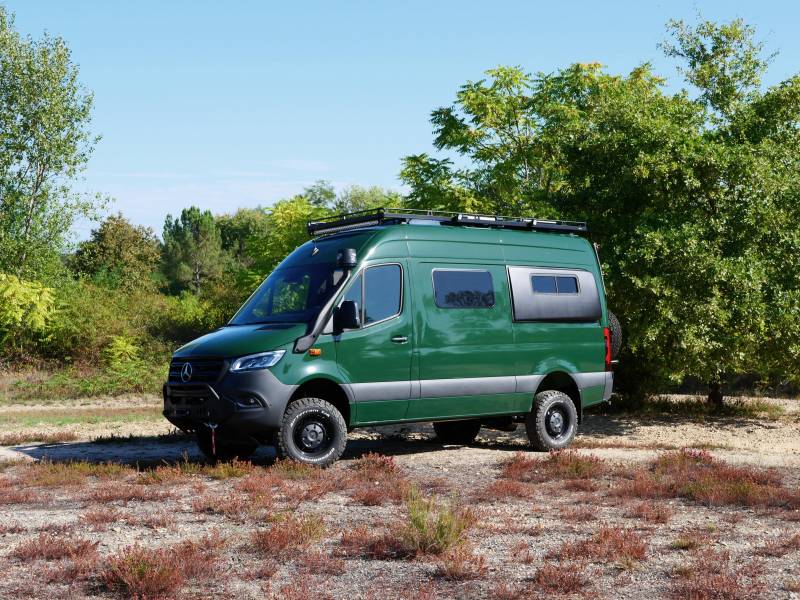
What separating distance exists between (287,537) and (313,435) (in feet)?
13.9

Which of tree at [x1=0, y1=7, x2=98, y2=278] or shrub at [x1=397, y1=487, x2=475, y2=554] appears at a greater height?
tree at [x1=0, y1=7, x2=98, y2=278]

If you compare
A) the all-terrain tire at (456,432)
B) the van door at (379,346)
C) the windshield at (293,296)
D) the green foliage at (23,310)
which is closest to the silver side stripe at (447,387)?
the van door at (379,346)

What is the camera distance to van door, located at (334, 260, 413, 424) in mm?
11594

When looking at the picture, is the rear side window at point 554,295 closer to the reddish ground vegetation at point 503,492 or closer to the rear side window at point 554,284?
the rear side window at point 554,284

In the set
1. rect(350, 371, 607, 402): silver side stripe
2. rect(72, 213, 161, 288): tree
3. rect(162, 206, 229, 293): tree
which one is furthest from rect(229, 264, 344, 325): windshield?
rect(162, 206, 229, 293): tree

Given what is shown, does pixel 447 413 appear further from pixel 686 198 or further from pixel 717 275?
pixel 686 198

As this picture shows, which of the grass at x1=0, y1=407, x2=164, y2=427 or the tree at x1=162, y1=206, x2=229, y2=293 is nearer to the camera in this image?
the grass at x1=0, y1=407, x2=164, y2=427

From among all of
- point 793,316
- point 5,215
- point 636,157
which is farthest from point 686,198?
point 5,215

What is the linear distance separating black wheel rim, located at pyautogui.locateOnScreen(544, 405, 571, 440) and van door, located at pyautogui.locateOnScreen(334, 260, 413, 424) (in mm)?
2801

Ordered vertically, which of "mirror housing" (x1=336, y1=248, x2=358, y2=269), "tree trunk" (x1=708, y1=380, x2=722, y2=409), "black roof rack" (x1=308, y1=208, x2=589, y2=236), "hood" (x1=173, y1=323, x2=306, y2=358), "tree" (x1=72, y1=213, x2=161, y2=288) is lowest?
"tree trunk" (x1=708, y1=380, x2=722, y2=409)

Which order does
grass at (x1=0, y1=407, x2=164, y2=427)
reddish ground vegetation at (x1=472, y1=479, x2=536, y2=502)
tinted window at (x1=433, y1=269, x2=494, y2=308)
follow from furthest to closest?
grass at (x1=0, y1=407, x2=164, y2=427) → tinted window at (x1=433, y1=269, x2=494, y2=308) → reddish ground vegetation at (x1=472, y1=479, x2=536, y2=502)

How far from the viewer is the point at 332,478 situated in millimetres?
10344

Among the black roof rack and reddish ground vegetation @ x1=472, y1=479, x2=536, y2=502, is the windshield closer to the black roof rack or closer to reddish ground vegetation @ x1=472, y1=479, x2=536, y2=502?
the black roof rack

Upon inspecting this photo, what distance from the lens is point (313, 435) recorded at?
11391 mm
